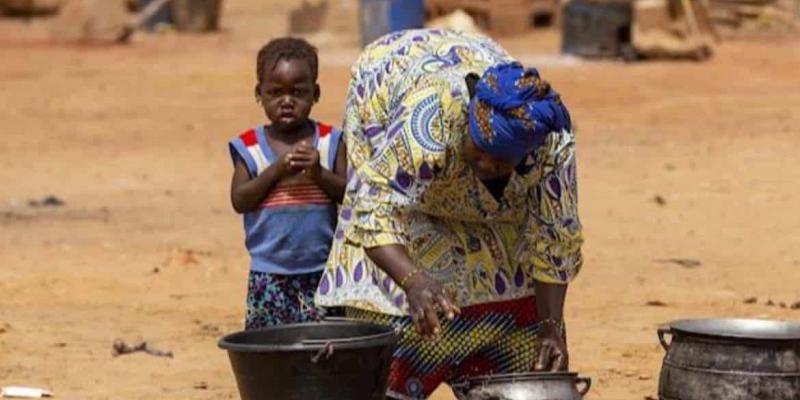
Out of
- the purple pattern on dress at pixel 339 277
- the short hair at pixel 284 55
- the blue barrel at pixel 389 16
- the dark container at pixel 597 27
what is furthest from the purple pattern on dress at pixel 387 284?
the dark container at pixel 597 27

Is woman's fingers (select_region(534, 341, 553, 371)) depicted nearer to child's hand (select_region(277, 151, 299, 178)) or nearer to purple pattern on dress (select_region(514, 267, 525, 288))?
purple pattern on dress (select_region(514, 267, 525, 288))

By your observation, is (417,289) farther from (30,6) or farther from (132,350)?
(30,6)

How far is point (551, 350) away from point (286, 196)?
42.6 inches

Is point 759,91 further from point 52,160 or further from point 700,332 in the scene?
point 700,332

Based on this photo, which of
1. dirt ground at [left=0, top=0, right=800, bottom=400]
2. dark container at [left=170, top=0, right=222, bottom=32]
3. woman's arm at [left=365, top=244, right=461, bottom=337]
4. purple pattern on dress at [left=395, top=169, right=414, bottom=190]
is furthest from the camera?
dark container at [left=170, top=0, right=222, bottom=32]

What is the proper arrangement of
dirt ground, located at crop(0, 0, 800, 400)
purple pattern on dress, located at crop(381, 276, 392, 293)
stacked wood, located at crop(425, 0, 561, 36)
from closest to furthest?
1. purple pattern on dress, located at crop(381, 276, 392, 293)
2. dirt ground, located at crop(0, 0, 800, 400)
3. stacked wood, located at crop(425, 0, 561, 36)

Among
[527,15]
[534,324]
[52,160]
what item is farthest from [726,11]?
[534,324]

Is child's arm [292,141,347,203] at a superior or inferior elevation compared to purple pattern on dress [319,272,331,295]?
superior

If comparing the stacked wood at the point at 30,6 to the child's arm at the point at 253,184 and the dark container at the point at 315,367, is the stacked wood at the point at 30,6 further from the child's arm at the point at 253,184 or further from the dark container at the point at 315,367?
the dark container at the point at 315,367

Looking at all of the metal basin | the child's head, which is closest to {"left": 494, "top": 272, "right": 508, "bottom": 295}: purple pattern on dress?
the metal basin

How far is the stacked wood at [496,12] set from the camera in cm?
2412

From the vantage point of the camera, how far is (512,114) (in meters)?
4.96

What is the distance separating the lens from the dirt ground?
328 inches

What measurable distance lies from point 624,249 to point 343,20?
1510cm
